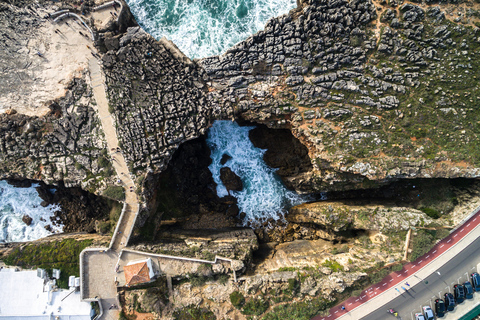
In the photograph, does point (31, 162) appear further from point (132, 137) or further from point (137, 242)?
point (137, 242)

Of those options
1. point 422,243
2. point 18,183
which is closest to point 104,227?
point 18,183

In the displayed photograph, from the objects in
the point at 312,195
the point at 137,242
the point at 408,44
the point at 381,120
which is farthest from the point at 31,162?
the point at 408,44

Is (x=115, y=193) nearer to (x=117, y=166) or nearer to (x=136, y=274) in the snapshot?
(x=117, y=166)

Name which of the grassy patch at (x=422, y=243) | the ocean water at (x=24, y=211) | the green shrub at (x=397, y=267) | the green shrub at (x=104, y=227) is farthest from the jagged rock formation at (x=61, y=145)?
the grassy patch at (x=422, y=243)

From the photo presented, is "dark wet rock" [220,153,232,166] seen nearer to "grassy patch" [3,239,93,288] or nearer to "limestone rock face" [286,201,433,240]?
"limestone rock face" [286,201,433,240]

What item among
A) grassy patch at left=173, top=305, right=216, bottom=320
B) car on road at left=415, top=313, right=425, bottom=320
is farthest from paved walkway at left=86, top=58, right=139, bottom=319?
car on road at left=415, top=313, right=425, bottom=320

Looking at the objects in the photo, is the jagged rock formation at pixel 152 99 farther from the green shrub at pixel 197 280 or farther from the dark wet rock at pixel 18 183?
the dark wet rock at pixel 18 183
